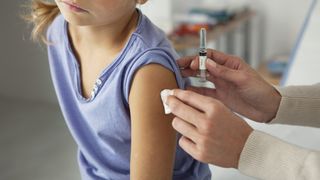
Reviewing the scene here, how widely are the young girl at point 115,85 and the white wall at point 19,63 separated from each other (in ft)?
6.51

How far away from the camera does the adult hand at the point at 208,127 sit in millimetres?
712

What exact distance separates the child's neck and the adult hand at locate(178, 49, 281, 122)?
0.13 meters

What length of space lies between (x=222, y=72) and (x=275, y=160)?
254 millimetres

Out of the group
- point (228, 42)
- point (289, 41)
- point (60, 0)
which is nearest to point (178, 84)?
point (60, 0)

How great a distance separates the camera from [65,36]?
95cm

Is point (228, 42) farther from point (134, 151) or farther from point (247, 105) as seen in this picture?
point (134, 151)

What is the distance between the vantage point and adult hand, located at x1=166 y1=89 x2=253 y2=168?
0.71 metres

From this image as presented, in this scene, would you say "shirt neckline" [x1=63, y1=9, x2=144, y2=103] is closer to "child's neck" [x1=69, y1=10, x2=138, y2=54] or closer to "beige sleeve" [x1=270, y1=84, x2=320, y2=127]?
"child's neck" [x1=69, y1=10, x2=138, y2=54]

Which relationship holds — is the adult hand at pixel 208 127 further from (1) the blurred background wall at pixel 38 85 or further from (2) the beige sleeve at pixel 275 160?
(1) the blurred background wall at pixel 38 85

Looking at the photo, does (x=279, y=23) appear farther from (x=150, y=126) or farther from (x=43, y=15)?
(x=150, y=126)

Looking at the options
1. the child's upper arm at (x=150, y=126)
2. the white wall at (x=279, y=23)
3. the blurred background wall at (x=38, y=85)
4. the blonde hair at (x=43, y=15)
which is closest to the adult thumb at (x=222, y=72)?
the child's upper arm at (x=150, y=126)

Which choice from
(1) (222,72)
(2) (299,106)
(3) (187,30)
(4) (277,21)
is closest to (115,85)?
(1) (222,72)

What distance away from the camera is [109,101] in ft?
2.63

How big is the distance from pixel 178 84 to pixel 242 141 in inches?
6.3
